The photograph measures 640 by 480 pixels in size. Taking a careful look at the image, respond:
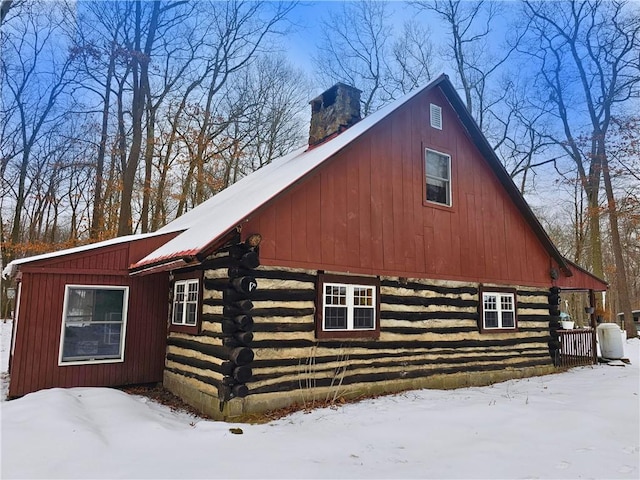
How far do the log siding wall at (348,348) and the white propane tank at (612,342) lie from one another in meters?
4.08

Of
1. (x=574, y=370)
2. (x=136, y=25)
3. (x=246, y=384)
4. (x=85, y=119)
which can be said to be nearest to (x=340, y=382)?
(x=246, y=384)

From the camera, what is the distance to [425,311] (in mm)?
10617

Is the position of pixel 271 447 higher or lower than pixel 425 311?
lower

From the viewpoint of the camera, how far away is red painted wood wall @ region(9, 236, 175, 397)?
898 cm

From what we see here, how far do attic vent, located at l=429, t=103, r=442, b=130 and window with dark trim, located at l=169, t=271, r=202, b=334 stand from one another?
269 inches

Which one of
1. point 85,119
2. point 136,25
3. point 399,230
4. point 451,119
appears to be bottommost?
point 399,230

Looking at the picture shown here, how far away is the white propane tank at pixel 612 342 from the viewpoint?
1517cm

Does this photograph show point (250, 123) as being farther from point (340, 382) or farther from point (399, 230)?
point (340, 382)

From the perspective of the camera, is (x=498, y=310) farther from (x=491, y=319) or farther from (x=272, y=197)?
(x=272, y=197)

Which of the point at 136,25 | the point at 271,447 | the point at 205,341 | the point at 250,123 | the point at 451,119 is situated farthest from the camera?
the point at 250,123

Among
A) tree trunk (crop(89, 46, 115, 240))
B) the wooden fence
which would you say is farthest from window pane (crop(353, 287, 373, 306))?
tree trunk (crop(89, 46, 115, 240))

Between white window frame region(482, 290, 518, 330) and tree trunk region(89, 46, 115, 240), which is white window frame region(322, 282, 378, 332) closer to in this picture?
white window frame region(482, 290, 518, 330)

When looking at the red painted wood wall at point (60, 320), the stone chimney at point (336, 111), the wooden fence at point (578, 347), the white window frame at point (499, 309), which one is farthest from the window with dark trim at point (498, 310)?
the red painted wood wall at point (60, 320)

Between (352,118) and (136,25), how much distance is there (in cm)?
1508
